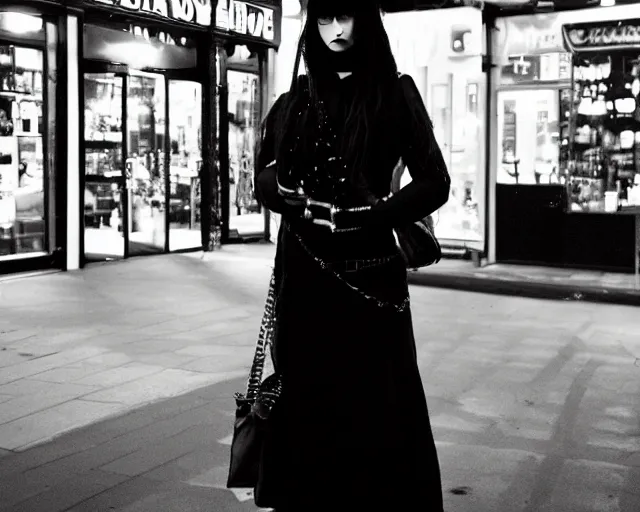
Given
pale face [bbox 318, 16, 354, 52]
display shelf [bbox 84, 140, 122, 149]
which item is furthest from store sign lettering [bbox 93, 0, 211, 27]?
pale face [bbox 318, 16, 354, 52]

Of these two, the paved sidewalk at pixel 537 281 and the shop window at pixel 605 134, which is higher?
the shop window at pixel 605 134

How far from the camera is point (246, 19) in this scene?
14.2 m

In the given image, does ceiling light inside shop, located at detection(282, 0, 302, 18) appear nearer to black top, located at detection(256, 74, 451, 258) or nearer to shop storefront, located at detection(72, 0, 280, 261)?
shop storefront, located at detection(72, 0, 280, 261)

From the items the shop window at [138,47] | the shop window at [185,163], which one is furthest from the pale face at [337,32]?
the shop window at [185,163]

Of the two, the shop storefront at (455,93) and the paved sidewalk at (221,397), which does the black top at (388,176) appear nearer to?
the paved sidewalk at (221,397)

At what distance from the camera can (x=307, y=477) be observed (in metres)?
3.05

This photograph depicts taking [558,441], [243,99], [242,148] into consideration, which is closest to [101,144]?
[242,148]

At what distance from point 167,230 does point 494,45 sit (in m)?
4.89

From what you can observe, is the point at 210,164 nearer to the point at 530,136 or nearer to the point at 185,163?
the point at 185,163

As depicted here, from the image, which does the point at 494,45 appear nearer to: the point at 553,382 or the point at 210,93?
the point at 210,93

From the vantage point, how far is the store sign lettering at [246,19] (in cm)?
1366

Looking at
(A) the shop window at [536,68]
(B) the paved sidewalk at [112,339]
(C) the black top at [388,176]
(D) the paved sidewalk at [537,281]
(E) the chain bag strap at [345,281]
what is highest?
(A) the shop window at [536,68]

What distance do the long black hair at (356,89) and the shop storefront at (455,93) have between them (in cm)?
890

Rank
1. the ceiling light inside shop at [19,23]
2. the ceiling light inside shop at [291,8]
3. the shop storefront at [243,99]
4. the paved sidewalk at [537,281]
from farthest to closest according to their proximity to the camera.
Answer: the shop storefront at [243,99] → the ceiling light inside shop at [291,8] → the ceiling light inside shop at [19,23] → the paved sidewalk at [537,281]
